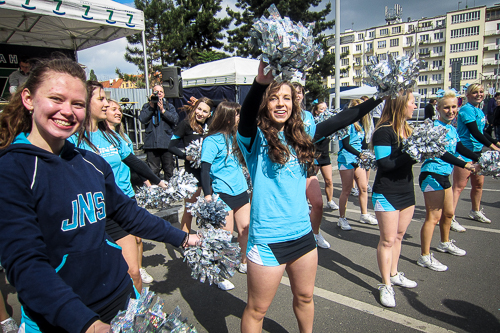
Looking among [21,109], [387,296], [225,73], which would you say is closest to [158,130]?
[387,296]

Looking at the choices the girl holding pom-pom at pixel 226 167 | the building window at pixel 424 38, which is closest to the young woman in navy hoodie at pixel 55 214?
the girl holding pom-pom at pixel 226 167

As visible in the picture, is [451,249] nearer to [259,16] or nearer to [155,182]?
[155,182]

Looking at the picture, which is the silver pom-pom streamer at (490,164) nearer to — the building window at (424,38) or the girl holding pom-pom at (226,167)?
the girl holding pom-pom at (226,167)

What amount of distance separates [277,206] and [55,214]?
1.24 meters

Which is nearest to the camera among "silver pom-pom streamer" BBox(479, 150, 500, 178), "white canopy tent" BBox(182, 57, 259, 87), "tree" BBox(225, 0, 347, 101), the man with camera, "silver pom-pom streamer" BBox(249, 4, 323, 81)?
"silver pom-pom streamer" BBox(249, 4, 323, 81)

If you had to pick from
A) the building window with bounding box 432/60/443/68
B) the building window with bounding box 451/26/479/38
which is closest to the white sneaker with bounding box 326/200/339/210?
the building window with bounding box 451/26/479/38

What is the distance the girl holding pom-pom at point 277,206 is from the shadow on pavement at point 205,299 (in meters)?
0.84

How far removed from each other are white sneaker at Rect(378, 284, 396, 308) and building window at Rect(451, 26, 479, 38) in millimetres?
85334

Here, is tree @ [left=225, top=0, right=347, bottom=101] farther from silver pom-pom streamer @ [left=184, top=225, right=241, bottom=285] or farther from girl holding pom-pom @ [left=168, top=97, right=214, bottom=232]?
silver pom-pom streamer @ [left=184, top=225, right=241, bottom=285]

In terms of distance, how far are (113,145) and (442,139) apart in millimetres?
3181

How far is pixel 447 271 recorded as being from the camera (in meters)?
3.61

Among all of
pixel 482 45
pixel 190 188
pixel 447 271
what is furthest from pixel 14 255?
pixel 482 45

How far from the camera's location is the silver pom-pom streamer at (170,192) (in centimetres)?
299

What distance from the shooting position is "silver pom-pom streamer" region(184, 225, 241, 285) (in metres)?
1.76
